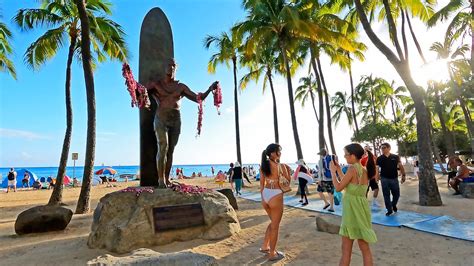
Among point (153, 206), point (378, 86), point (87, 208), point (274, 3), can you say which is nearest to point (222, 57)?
point (274, 3)

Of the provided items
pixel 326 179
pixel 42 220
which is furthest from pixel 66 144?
pixel 326 179

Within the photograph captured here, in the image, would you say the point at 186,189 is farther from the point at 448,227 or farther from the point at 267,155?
the point at 448,227

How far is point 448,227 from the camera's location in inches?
240

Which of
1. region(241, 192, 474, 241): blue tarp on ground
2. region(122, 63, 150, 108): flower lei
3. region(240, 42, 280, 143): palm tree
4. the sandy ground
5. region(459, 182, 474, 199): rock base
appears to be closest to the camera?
the sandy ground

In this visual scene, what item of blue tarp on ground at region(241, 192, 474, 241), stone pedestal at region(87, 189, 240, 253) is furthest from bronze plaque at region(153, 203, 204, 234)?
blue tarp on ground at region(241, 192, 474, 241)

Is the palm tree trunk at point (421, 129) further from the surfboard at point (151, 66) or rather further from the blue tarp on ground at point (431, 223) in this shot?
the surfboard at point (151, 66)

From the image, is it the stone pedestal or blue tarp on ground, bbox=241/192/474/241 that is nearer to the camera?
the stone pedestal

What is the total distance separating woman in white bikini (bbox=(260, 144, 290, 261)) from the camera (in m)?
4.48

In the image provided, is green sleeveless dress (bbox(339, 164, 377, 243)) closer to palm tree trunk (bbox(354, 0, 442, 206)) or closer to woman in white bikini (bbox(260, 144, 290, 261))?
woman in white bikini (bbox(260, 144, 290, 261))

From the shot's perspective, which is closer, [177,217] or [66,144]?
[177,217]

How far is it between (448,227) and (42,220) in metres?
9.27

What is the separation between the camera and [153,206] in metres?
5.81

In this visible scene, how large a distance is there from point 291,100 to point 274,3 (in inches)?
195

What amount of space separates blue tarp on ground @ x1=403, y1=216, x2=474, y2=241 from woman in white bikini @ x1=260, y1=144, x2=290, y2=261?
3324 mm
